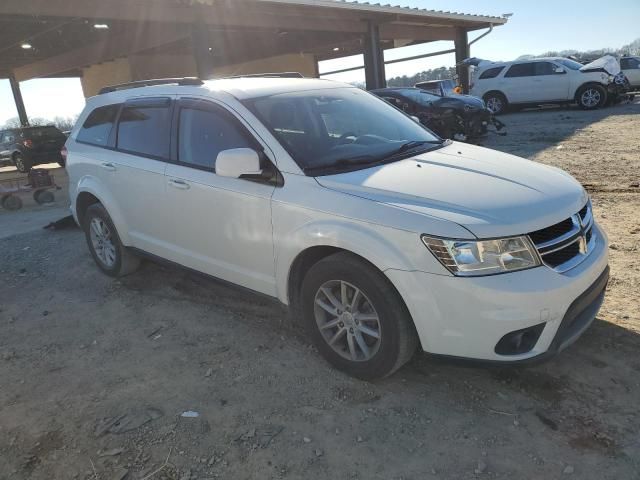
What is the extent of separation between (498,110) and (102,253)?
16.9m

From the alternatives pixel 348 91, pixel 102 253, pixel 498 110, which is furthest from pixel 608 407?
pixel 498 110

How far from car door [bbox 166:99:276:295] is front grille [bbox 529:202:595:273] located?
1.61 meters

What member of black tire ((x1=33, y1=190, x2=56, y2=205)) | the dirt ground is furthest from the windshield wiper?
black tire ((x1=33, y1=190, x2=56, y2=205))

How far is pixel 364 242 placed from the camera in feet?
9.36

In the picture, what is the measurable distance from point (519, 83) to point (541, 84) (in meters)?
0.71

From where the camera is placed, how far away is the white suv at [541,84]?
17281 mm

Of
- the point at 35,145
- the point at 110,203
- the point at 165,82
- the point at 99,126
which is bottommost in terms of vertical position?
the point at 110,203

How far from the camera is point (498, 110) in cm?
1909

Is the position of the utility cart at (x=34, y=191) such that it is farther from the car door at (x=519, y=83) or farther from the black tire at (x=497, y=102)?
the car door at (x=519, y=83)

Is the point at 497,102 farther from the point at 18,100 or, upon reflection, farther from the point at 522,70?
the point at 18,100

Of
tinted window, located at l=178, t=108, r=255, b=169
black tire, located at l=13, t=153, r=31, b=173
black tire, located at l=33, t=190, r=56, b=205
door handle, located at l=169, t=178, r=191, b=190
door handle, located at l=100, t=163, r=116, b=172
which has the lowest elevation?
black tire, located at l=33, t=190, r=56, b=205

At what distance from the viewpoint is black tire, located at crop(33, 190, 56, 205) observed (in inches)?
420

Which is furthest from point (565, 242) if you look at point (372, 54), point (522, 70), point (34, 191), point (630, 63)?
point (630, 63)

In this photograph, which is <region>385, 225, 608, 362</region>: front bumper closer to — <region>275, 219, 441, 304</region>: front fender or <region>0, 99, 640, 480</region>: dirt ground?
<region>275, 219, 441, 304</region>: front fender
